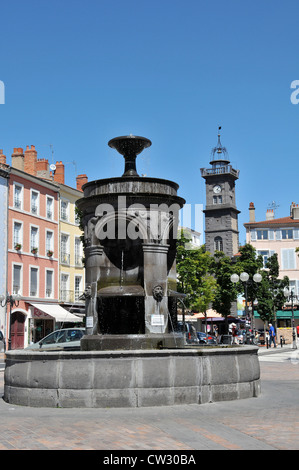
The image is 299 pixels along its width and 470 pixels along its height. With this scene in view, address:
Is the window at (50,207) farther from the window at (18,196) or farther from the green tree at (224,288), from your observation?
the green tree at (224,288)

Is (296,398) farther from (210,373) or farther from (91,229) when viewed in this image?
(91,229)

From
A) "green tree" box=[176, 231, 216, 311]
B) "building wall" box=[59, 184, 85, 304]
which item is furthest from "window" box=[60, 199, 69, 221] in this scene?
"green tree" box=[176, 231, 216, 311]

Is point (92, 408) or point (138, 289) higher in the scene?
point (138, 289)

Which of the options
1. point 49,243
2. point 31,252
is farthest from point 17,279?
point 49,243

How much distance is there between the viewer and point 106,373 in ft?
31.2

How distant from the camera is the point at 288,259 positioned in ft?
224

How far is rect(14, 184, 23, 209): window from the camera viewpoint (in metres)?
41.3

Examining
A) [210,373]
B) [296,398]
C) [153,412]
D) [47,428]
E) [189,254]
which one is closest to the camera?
[47,428]

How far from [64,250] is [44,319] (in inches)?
261

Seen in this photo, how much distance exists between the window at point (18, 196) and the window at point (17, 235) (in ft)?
4.26

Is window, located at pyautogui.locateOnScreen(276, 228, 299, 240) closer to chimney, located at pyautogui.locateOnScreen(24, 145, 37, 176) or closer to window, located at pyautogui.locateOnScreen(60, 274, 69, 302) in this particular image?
window, located at pyautogui.locateOnScreen(60, 274, 69, 302)

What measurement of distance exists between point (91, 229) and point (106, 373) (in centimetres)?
377
